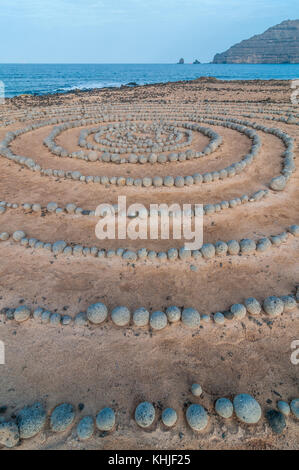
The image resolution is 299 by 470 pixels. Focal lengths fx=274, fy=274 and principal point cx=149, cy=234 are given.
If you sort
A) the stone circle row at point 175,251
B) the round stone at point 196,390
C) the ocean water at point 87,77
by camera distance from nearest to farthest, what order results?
the round stone at point 196,390 < the stone circle row at point 175,251 < the ocean water at point 87,77

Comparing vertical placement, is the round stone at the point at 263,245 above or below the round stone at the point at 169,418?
above

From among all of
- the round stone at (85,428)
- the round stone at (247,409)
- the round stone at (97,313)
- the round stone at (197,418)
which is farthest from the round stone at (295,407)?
the round stone at (97,313)

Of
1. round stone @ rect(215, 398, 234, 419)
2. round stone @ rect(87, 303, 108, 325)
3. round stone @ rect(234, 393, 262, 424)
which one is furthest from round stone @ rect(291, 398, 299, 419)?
round stone @ rect(87, 303, 108, 325)

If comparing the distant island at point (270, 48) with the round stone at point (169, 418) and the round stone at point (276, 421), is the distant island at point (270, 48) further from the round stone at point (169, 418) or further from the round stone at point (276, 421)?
the round stone at point (169, 418)

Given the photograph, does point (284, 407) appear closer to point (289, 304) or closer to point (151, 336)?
point (289, 304)

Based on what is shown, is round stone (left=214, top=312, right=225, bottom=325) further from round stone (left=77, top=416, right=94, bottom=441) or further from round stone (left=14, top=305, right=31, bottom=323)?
round stone (left=14, top=305, right=31, bottom=323)

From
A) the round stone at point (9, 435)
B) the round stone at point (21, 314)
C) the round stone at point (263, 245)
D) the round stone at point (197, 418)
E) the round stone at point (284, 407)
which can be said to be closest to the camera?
the round stone at point (9, 435)

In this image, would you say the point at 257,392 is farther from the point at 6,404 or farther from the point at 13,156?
the point at 13,156

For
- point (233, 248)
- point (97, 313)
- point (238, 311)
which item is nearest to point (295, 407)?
point (238, 311)
